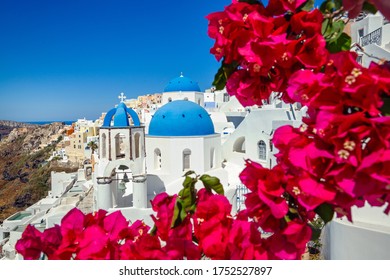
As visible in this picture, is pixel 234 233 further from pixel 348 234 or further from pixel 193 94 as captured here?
pixel 193 94

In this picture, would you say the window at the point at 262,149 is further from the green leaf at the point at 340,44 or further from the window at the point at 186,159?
the green leaf at the point at 340,44

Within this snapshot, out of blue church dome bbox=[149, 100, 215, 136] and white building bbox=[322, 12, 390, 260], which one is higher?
blue church dome bbox=[149, 100, 215, 136]

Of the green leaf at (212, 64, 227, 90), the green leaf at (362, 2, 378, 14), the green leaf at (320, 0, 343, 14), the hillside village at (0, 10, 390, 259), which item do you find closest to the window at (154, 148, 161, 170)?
the hillside village at (0, 10, 390, 259)

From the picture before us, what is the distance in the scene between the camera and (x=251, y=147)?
11094 mm

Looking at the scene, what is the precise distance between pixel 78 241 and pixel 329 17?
1.15 metres

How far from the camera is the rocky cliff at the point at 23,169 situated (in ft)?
97.6

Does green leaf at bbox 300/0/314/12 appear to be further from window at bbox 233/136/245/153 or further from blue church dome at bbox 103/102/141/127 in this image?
window at bbox 233/136/245/153

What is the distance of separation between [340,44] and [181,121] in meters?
8.68

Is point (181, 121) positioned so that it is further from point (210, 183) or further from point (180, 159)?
point (210, 183)

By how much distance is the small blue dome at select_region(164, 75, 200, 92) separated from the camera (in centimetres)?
1966

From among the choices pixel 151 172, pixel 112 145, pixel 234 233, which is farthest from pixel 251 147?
pixel 234 233

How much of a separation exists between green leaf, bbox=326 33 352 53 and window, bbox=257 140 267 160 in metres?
9.99

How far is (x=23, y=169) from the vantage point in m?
42.5

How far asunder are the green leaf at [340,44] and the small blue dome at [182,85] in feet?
62.0
